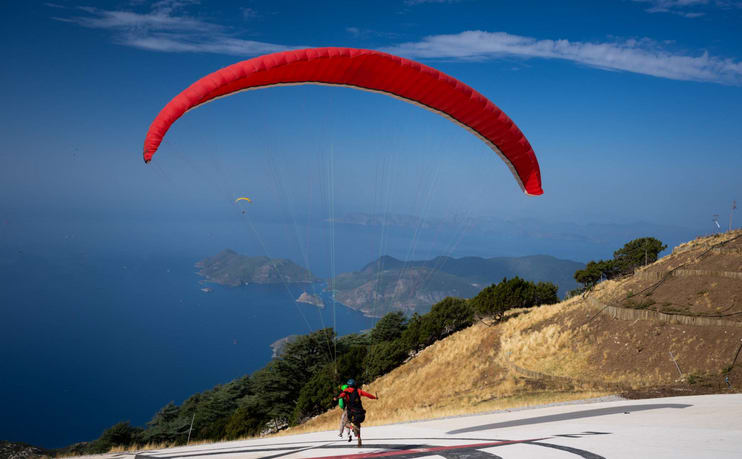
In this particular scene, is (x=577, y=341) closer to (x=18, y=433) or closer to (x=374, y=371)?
(x=374, y=371)

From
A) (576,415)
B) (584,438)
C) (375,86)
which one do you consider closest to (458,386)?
(576,415)

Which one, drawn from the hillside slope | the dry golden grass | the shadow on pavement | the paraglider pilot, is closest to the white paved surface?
the shadow on pavement

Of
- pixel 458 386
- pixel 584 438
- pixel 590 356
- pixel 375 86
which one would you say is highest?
pixel 375 86

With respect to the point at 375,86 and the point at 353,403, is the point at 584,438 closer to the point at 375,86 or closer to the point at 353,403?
the point at 353,403

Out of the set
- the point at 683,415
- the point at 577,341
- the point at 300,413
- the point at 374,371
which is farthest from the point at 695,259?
the point at 300,413

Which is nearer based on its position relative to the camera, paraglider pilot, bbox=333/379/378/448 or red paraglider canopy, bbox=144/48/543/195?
paraglider pilot, bbox=333/379/378/448

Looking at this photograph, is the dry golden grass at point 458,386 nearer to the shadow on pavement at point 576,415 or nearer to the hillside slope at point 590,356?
the hillside slope at point 590,356

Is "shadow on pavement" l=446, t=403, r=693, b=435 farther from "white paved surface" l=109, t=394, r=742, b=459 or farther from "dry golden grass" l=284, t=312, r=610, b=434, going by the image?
"dry golden grass" l=284, t=312, r=610, b=434
